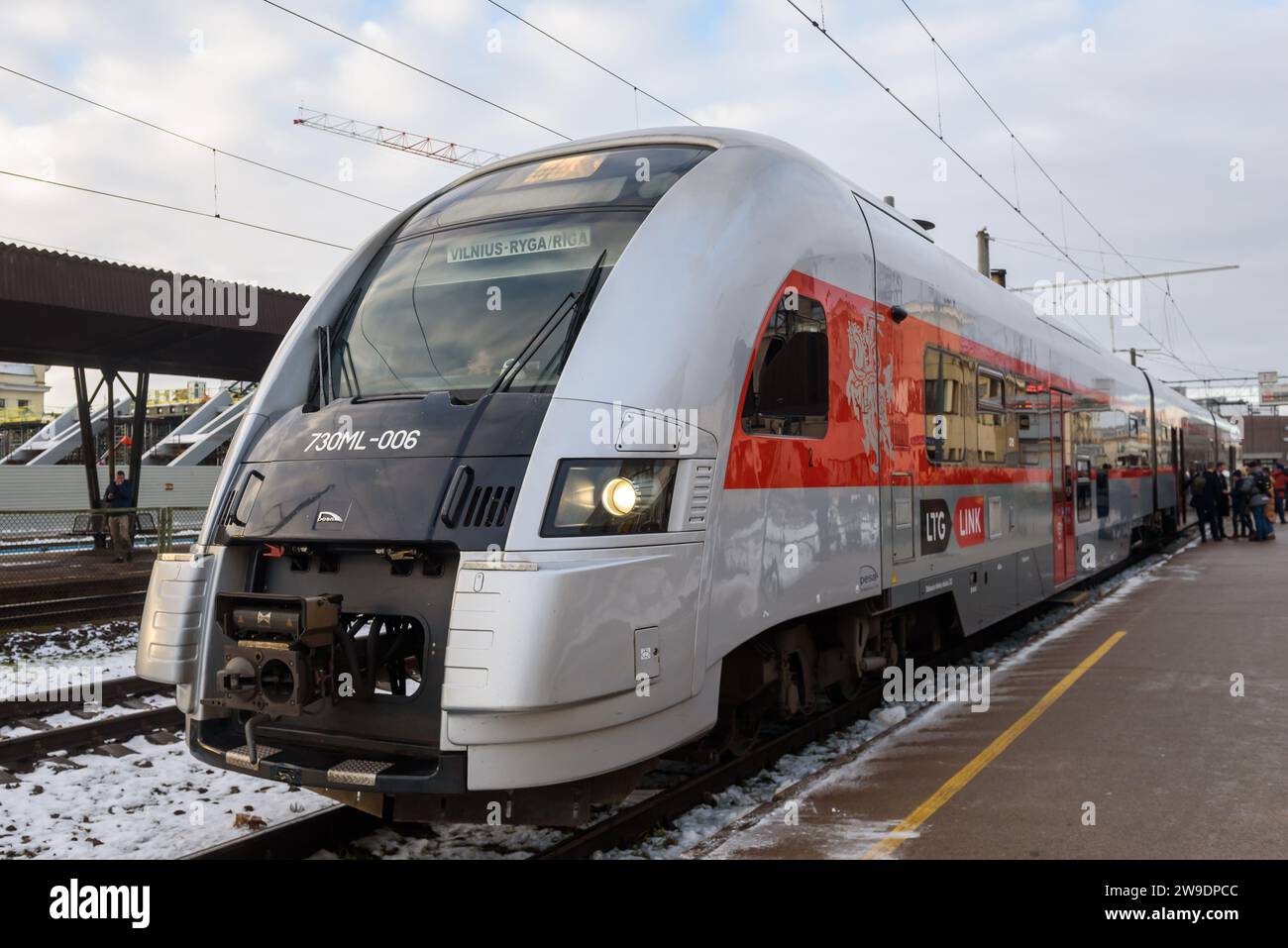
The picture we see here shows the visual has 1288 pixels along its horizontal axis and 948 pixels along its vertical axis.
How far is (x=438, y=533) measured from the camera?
4.07m

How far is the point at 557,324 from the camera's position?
180 inches

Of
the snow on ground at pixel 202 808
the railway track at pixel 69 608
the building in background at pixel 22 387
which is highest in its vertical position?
the building in background at pixel 22 387

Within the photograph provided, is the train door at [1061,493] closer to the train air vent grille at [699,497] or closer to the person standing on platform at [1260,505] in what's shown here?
the train air vent grille at [699,497]

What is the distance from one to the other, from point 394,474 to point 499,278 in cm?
122

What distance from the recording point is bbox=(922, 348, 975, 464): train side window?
7074 mm

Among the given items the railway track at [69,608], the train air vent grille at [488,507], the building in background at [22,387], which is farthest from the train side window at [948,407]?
the building in background at [22,387]

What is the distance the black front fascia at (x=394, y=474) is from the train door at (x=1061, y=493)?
25.5 ft

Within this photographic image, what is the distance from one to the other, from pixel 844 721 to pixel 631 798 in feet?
6.97

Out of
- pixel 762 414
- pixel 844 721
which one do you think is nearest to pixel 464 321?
pixel 762 414

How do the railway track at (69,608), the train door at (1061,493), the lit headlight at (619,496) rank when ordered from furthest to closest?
the railway track at (69,608)
the train door at (1061,493)
the lit headlight at (619,496)

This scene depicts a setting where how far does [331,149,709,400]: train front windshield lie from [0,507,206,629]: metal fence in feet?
24.9

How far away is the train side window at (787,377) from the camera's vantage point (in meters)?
4.83

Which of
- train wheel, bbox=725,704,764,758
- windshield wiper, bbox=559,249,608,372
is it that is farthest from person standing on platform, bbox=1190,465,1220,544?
windshield wiper, bbox=559,249,608,372

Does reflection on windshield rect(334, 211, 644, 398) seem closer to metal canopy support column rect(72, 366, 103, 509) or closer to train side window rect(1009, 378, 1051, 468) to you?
train side window rect(1009, 378, 1051, 468)
